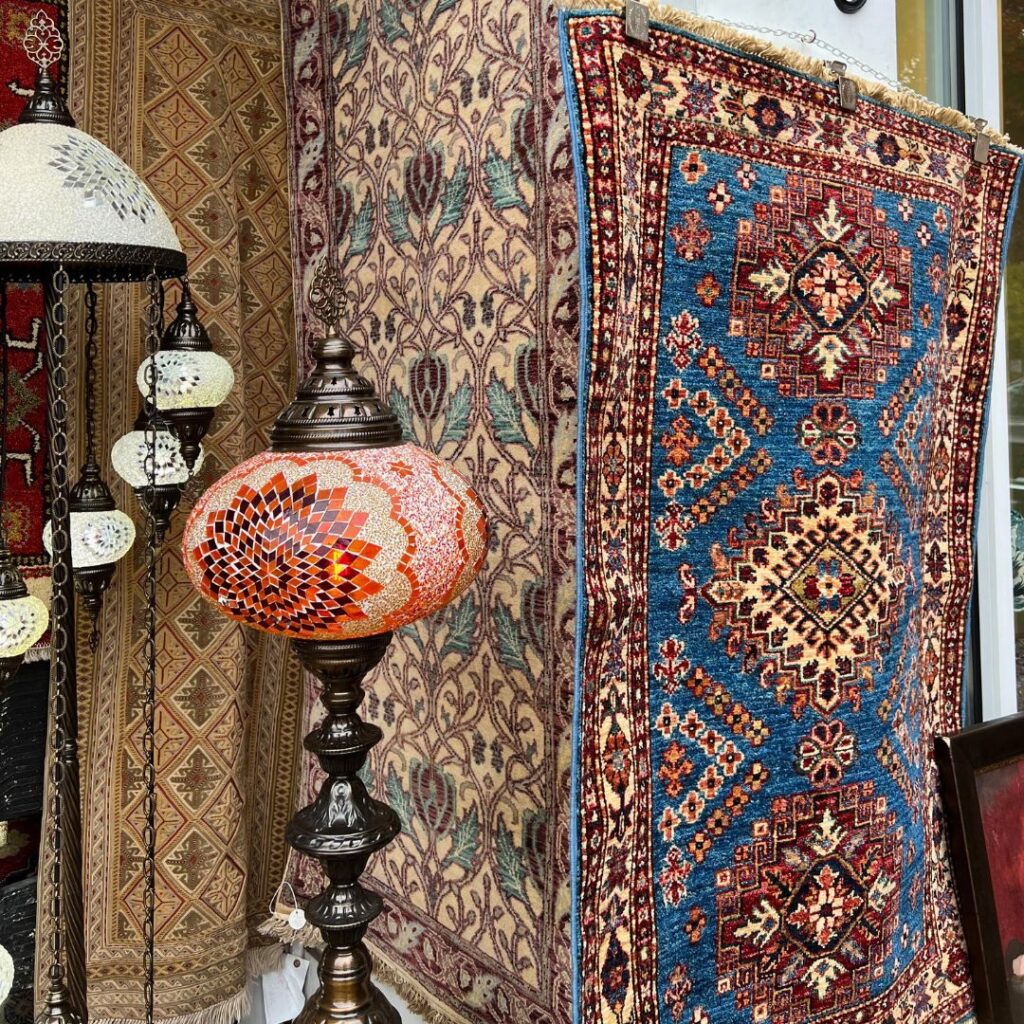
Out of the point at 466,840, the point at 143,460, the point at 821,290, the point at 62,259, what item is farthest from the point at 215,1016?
the point at 821,290

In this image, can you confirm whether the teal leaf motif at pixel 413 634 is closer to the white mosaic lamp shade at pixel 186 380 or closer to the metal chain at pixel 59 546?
the white mosaic lamp shade at pixel 186 380

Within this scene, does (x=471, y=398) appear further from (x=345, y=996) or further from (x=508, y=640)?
(x=345, y=996)

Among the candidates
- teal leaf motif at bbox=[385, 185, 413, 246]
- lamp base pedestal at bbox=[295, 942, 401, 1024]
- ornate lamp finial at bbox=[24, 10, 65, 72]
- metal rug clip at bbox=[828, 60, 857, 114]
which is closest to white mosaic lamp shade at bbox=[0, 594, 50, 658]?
lamp base pedestal at bbox=[295, 942, 401, 1024]

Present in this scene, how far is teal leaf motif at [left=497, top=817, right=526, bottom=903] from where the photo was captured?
153 cm

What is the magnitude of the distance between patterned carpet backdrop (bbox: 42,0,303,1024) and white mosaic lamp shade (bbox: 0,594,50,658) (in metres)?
0.46

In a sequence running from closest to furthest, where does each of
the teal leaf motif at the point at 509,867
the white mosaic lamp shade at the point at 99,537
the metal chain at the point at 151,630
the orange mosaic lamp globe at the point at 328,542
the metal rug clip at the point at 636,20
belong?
1. the orange mosaic lamp globe at the point at 328,542
2. the metal rug clip at the point at 636,20
3. the metal chain at the point at 151,630
4. the teal leaf motif at the point at 509,867
5. the white mosaic lamp shade at the point at 99,537

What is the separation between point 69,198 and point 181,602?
0.85 m

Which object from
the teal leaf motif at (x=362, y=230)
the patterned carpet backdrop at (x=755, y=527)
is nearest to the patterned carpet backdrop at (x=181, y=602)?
the teal leaf motif at (x=362, y=230)

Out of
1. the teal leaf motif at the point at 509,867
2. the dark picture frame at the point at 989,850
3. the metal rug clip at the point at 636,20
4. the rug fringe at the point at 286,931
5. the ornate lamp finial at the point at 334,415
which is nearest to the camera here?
the ornate lamp finial at the point at 334,415

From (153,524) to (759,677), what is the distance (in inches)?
39.1

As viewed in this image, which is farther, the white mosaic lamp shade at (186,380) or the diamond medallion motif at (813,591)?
the white mosaic lamp shade at (186,380)

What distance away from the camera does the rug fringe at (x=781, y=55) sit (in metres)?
1.30

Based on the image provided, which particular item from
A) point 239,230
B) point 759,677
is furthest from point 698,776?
point 239,230

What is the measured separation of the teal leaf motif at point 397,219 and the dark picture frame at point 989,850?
4.37ft
